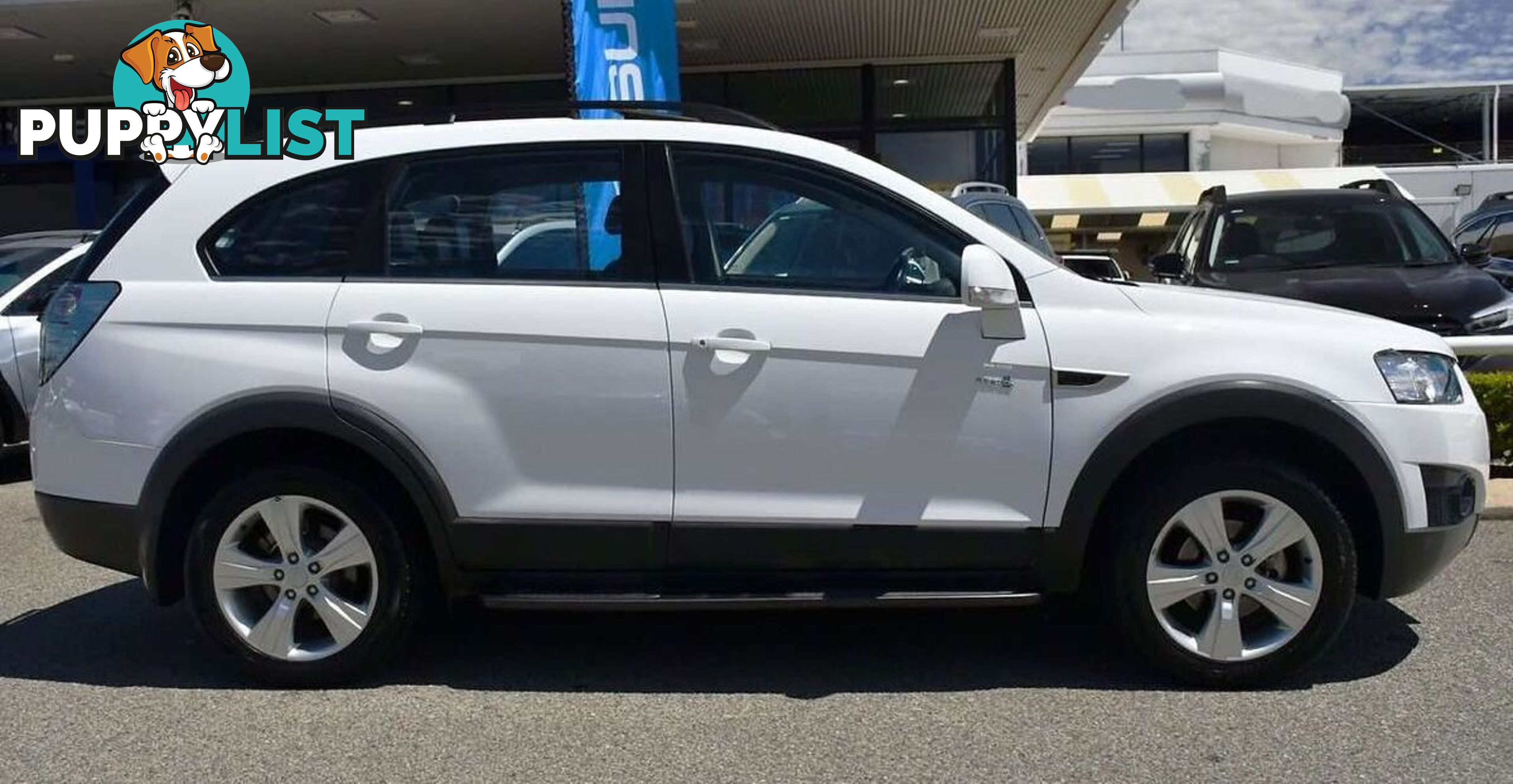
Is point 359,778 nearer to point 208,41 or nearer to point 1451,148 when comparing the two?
point 208,41

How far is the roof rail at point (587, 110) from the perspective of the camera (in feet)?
15.0

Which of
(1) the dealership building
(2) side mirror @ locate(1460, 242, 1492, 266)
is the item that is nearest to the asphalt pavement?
(2) side mirror @ locate(1460, 242, 1492, 266)

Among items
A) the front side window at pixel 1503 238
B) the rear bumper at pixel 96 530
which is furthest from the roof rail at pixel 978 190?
the rear bumper at pixel 96 530

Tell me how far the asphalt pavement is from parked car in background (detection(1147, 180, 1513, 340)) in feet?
8.89

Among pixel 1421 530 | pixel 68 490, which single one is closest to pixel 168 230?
pixel 68 490

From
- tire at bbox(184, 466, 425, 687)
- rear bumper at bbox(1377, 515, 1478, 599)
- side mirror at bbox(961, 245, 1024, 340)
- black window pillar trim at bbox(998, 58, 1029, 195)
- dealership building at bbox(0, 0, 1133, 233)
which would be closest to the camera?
side mirror at bbox(961, 245, 1024, 340)

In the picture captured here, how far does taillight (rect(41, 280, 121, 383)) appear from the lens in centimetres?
439

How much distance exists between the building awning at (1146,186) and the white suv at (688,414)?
88.3 ft

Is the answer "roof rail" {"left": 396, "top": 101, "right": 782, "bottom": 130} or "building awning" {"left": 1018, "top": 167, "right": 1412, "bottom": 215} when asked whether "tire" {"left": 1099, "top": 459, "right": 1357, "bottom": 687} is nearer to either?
"roof rail" {"left": 396, "top": 101, "right": 782, "bottom": 130}

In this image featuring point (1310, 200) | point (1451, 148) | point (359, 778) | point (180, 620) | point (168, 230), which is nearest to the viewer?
point (359, 778)

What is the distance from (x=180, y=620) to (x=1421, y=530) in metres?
4.58

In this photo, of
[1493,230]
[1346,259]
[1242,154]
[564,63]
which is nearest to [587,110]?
[1346,259]

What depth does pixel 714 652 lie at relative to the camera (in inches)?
192

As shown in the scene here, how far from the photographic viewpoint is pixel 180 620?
17.7 feet
